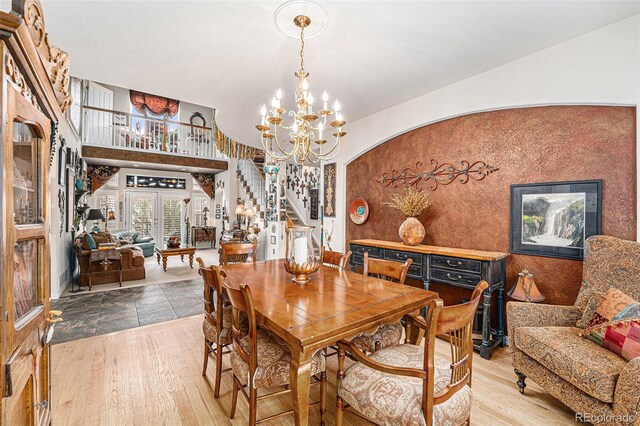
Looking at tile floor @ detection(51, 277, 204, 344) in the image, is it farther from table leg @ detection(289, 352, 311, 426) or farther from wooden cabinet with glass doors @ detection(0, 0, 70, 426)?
table leg @ detection(289, 352, 311, 426)

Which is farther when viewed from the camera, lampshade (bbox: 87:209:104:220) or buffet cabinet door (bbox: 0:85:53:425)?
lampshade (bbox: 87:209:104:220)

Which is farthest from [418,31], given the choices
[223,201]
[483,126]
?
[223,201]

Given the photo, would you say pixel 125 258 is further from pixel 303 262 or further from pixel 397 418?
pixel 397 418

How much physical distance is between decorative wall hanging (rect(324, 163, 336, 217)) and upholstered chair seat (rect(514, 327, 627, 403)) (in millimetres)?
3232

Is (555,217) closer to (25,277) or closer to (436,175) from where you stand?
(436,175)

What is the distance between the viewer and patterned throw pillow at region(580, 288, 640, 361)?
1.64m

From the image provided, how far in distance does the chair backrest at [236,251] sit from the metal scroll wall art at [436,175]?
83.8 inches

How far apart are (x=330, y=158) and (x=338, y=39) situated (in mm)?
2580

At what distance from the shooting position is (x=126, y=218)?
923 cm

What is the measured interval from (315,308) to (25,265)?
1.24 meters

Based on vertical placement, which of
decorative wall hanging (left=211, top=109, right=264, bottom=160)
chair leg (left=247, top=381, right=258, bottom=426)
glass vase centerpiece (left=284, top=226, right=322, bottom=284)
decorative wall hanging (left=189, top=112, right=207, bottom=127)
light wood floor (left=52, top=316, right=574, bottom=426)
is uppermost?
decorative wall hanging (left=189, top=112, right=207, bottom=127)

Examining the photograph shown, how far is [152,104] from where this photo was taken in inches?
355

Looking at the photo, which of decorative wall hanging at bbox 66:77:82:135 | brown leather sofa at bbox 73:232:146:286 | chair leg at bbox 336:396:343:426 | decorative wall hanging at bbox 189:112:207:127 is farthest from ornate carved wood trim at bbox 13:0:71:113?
decorative wall hanging at bbox 189:112:207:127

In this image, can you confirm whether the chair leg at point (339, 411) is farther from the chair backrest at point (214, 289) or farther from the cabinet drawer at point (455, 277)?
the cabinet drawer at point (455, 277)
